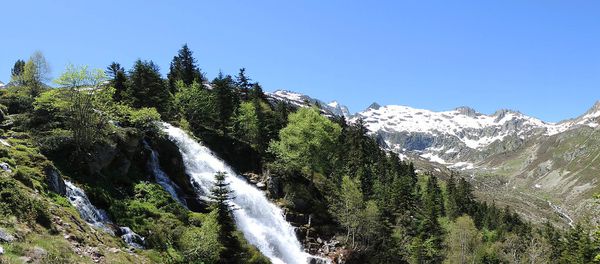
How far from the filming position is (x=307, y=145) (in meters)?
73.7

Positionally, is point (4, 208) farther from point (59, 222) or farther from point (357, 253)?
point (357, 253)

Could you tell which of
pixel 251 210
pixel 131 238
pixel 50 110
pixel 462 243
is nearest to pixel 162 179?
pixel 251 210

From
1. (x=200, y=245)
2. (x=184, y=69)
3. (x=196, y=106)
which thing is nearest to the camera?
(x=200, y=245)

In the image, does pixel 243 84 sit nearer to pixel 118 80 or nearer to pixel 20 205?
pixel 118 80

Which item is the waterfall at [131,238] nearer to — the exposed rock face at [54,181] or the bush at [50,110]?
the exposed rock face at [54,181]

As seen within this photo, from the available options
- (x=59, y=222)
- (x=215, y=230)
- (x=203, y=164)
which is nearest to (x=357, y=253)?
(x=203, y=164)

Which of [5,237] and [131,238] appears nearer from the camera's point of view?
[5,237]

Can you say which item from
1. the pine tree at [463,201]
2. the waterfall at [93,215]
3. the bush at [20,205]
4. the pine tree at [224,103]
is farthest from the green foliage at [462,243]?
the bush at [20,205]

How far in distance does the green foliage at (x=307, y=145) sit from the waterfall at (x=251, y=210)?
8.72m

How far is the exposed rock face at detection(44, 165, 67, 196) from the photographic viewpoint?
119 ft

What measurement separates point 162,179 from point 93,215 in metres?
18.1

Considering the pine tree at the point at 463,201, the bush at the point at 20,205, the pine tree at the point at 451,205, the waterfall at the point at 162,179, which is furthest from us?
the pine tree at the point at 463,201

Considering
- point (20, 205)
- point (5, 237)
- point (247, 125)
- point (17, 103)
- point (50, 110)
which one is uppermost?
point (247, 125)

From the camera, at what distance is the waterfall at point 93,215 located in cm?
3644
